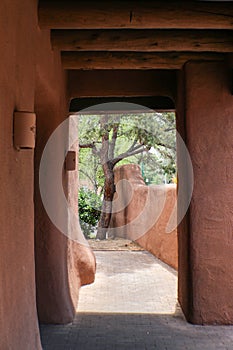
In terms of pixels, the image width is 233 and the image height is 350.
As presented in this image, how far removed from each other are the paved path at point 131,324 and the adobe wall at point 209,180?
371 millimetres

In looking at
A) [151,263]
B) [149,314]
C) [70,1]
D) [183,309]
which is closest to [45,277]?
[149,314]

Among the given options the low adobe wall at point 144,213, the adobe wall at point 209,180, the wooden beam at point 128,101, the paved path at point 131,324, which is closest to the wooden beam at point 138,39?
the adobe wall at point 209,180

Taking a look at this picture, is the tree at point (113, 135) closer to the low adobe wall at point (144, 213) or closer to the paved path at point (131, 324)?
the low adobe wall at point (144, 213)

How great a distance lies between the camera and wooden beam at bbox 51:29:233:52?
12.2ft

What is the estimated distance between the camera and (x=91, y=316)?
464 cm

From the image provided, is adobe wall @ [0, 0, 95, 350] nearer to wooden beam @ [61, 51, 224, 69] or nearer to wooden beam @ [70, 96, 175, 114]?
wooden beam @ [61, 51, 224, 69]

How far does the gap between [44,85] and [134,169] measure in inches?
365

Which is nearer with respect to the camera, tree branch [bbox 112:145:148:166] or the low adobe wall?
the low adobe wall

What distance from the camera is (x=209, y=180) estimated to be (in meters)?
4.34

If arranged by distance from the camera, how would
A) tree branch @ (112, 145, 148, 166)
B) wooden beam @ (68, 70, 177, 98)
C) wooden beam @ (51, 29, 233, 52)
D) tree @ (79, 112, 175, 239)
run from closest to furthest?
1. wooden beam @ (51, 29, 233, 52)
2. wooden beam @ (68, 70, 177, 98)
3. tree @ (79, 112, 175, 239)
4. tree branch @ (112, 145, 148, 166)

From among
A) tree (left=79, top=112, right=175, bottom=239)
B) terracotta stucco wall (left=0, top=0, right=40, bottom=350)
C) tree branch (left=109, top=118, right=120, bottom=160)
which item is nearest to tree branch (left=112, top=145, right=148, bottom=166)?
tree (left=79, top=112, right=175, bottom=239)

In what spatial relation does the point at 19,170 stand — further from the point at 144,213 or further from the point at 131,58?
the point at 144,213

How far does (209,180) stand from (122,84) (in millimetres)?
1629

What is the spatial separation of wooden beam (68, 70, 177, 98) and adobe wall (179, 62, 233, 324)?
67 cm
